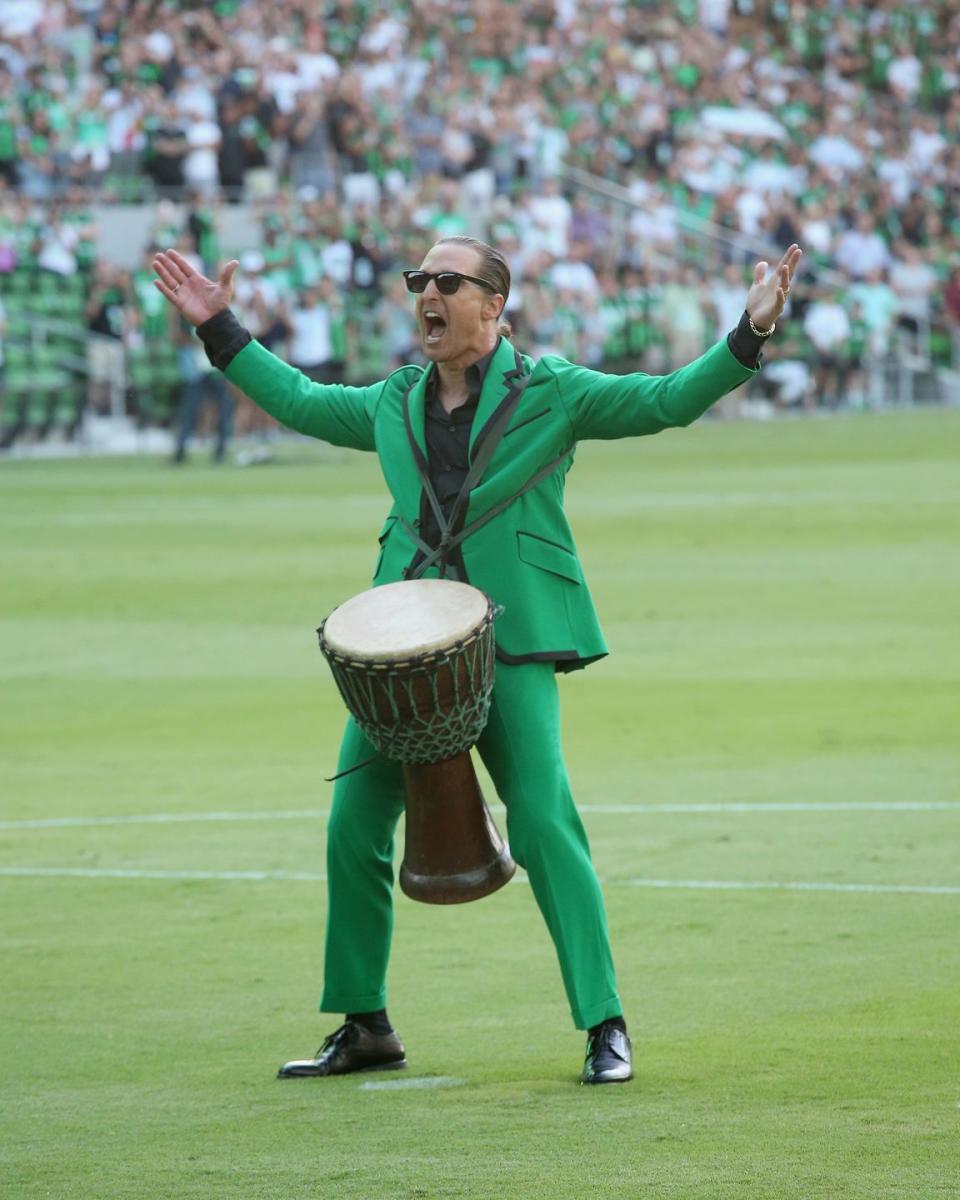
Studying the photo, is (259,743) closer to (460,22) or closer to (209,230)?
(209,230)

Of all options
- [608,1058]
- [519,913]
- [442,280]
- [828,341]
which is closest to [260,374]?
[442,280]

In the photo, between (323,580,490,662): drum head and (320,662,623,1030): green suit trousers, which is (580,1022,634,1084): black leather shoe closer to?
(320,662,623,1030): green suit trousers

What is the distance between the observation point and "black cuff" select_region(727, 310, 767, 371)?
19.9 feet

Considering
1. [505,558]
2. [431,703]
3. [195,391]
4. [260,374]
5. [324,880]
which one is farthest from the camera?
[195,391]

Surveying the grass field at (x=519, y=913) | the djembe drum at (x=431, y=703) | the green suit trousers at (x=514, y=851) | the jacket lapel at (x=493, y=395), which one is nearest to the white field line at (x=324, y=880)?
the grass field at (x=519, y=913)

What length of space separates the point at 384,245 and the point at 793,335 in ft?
27.7

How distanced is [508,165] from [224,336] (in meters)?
32.9

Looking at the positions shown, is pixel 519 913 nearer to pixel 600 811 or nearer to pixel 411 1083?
pixel 600 811

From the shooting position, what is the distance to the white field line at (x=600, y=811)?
1016 cm

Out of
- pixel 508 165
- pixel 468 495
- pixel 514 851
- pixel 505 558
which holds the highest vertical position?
pixel 508 165

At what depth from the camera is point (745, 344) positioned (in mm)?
6051

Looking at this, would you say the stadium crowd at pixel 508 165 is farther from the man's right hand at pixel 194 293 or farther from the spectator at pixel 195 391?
the man's right hand at pixel 194 293

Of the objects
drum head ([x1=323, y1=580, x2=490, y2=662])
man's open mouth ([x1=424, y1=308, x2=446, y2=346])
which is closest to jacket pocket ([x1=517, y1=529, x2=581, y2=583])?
drum head ([x1=323, y1=580, x2=490, y2=662])

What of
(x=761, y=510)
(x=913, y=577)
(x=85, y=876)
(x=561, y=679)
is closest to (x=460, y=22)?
(x=761, y=510)
